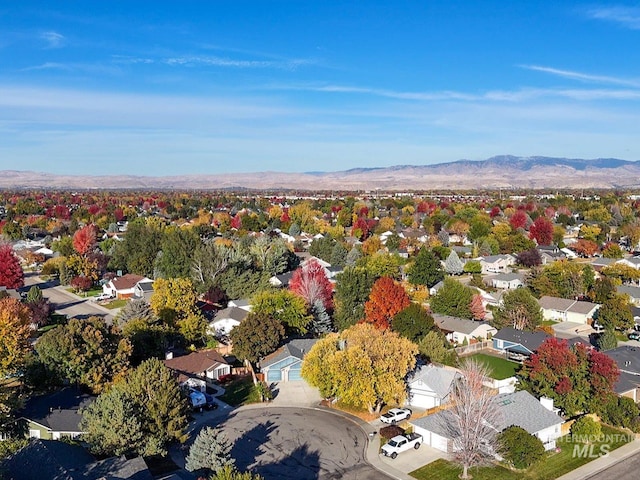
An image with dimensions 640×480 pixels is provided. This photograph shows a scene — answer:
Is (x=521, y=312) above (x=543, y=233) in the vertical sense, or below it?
below

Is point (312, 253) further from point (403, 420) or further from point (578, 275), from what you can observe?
point (403, 420)

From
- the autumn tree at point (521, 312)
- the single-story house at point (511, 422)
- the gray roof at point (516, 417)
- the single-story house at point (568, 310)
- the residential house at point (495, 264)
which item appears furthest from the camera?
the residential house at point (495, 264)

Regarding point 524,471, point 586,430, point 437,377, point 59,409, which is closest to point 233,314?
point 437,377

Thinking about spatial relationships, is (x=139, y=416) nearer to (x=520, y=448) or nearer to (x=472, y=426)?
(x=472, y=426)

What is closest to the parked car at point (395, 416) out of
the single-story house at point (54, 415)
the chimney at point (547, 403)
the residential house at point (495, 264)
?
the chimney at point (547, 403)

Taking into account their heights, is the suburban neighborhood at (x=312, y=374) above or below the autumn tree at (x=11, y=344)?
below

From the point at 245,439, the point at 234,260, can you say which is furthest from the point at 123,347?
the point at 234,260

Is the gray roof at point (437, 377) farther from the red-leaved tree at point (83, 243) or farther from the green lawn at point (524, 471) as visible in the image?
the red-leaved tree at point (83, 243)
